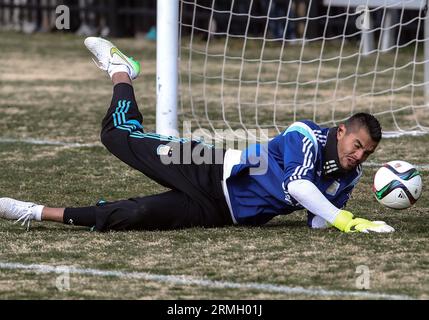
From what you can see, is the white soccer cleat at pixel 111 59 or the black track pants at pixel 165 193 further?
the white soccer cleat at pixel 111 59

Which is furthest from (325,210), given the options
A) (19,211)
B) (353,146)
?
(19,211)

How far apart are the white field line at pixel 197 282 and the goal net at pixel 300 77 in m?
4.00

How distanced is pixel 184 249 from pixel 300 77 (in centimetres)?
866

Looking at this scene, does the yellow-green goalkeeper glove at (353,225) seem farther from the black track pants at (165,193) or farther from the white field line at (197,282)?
the white field line at (197,282)

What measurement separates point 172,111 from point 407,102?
3875 mm

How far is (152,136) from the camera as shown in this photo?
629 centimetres

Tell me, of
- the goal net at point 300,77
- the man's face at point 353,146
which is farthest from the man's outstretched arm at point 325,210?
the goal net at point 300,77

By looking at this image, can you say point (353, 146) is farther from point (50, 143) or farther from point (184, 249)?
point (50, 143)

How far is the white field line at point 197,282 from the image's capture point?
15.5ft

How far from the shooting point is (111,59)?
6.96m

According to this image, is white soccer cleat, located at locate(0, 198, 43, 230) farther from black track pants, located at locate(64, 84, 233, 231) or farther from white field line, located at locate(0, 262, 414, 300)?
white field line, located at locate(0, 262, 414, 300)

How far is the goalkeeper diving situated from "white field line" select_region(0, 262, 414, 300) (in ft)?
2.70
